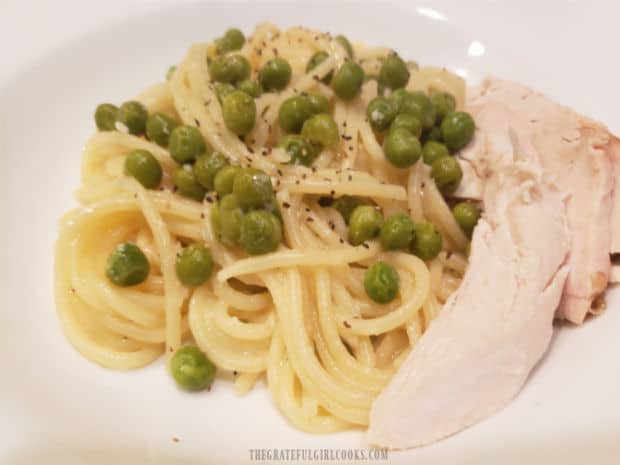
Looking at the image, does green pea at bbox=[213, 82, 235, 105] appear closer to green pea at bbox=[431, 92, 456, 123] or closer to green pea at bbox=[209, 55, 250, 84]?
green pea at bbox=[209, 55, 250, 84]

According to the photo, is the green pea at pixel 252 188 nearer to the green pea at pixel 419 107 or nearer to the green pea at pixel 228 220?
the green pea at pixel 228 220

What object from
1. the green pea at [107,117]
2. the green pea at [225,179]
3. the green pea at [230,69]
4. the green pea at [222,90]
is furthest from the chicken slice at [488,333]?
the green pea at [107,117]

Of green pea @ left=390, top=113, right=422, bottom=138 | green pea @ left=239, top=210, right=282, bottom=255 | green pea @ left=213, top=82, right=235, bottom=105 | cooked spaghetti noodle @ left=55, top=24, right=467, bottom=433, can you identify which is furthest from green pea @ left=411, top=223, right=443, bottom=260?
green pea @ left=213, top=82, right=235, bottom=105

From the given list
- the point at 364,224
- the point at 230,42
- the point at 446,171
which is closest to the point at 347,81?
the point at 446,171

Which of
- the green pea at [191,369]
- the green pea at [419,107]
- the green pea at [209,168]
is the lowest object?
the green pea at [191,369]

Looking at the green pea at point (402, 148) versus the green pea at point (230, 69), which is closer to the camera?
the green pea at point (402, 148)

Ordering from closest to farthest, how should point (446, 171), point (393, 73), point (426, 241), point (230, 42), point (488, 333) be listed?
point (488, 333)
point (426, 241)
point (446, 171)
point (393, 73)
point (230, 42)

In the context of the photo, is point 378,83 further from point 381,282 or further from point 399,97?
point 381,282
